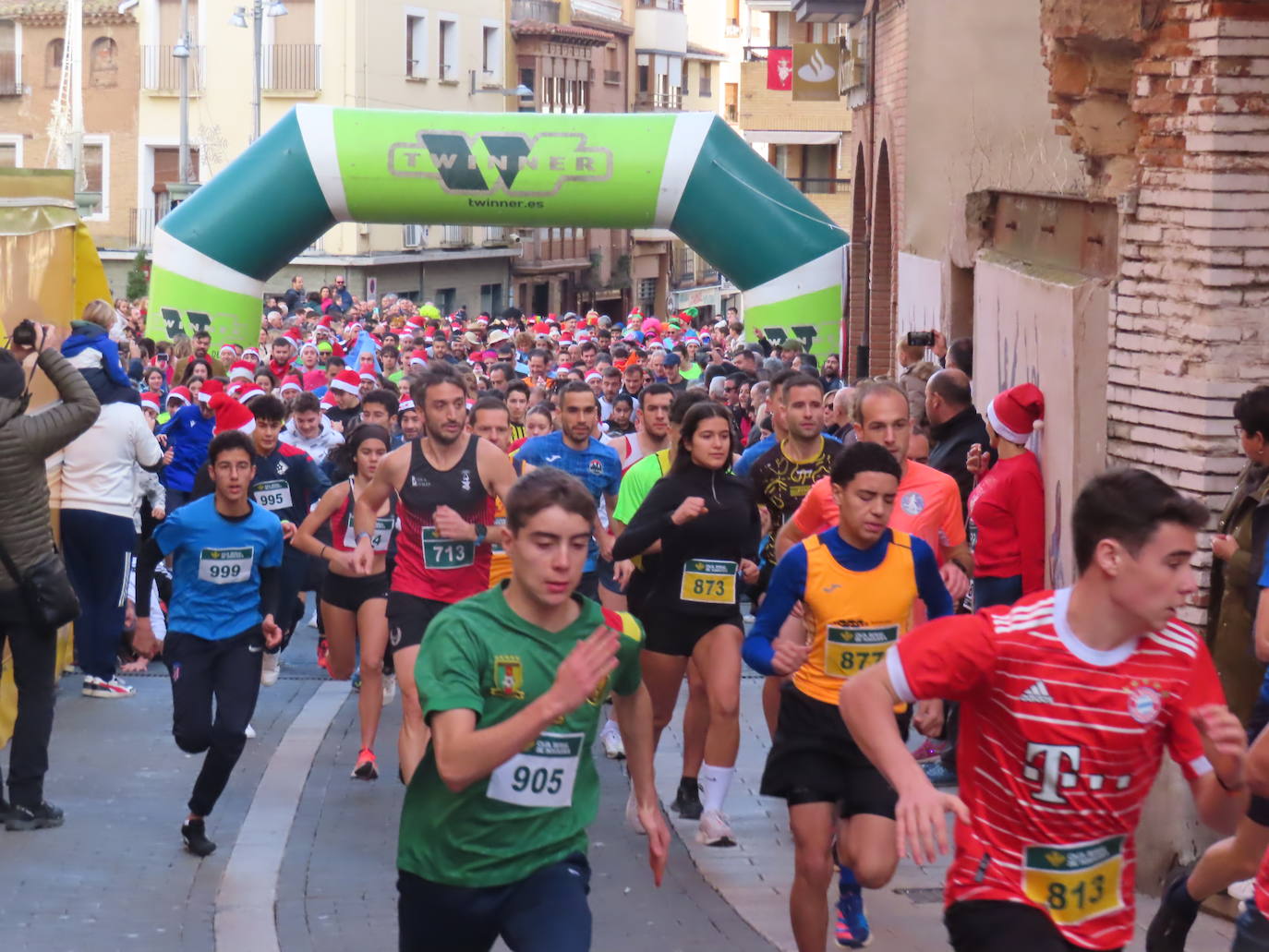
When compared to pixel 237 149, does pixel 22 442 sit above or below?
below

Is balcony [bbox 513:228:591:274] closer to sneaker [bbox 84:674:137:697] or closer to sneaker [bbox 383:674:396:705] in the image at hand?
sneaker [bbox 383:674:396:705]

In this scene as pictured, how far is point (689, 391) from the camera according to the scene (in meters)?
8.96

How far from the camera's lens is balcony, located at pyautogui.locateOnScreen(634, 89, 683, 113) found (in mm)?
76375

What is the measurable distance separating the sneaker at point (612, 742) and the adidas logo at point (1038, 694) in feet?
18.8

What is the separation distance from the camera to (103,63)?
53594 millimetres

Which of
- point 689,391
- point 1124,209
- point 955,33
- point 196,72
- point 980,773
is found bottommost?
point 980,773

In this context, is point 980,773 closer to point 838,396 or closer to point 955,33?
point 838,396

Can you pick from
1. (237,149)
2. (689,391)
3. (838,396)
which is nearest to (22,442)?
(689,391)

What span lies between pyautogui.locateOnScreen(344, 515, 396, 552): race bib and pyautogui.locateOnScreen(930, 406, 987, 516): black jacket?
272cm

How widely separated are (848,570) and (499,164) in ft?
44.7

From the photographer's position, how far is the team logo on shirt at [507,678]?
172 inches

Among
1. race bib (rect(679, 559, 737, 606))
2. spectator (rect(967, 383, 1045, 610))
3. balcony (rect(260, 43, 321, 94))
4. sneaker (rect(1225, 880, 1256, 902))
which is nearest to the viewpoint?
sneaker (rect(1225, 880, 1256, 902))

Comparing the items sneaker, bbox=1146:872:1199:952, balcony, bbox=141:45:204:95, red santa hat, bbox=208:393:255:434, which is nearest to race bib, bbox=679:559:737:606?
sneaker, bbox=1146:872:1199:952

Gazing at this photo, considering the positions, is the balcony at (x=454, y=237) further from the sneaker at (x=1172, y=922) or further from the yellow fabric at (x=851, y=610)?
the sneaker at (x=1172, y=922)
